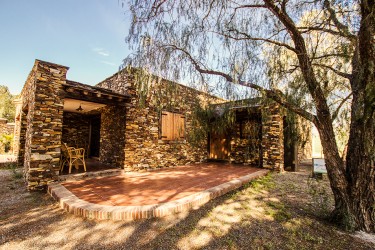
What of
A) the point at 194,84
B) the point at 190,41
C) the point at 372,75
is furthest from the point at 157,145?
the point at 372,75

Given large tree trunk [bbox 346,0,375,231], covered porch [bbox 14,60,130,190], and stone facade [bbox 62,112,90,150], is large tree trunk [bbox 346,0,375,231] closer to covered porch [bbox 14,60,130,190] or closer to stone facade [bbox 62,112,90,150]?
covered porch [bbox 14,60,130,190]

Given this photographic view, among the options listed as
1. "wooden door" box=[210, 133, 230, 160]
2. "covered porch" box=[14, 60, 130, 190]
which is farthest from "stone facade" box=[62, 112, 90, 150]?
"wooden door" box=[210, 133, 230, 160]

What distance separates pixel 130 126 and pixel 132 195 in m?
2.61

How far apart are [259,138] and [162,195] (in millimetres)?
5095

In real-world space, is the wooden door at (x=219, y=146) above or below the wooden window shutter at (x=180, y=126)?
below

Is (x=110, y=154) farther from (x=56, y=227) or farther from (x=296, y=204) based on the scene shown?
(x=296, y=204)

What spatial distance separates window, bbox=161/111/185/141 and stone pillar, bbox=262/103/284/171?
10.3 feet

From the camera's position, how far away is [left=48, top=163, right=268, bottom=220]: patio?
2.57 meters

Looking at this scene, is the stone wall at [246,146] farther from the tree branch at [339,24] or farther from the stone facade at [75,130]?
the stone facade at [75,130]

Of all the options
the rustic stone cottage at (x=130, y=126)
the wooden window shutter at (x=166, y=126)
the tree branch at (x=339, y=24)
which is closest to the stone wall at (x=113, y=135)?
the rustic stone cottage at (x=130, y=126)

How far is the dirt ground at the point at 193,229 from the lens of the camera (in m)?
1.97

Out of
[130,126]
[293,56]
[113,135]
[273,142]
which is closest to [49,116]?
[130,126]

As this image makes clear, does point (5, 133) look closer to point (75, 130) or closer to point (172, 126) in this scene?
point (75, 130)

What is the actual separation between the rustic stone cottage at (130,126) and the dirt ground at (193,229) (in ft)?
4.81
